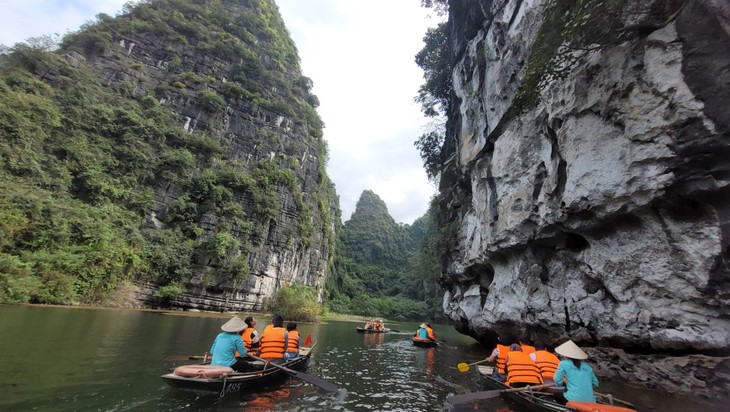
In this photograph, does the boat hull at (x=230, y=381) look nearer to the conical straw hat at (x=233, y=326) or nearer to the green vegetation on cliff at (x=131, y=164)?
the conical straw hat at (x=233, y=326)

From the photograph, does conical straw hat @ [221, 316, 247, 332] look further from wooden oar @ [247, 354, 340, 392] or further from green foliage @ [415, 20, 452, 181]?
green foliage @ [415, 20, 452, 181]

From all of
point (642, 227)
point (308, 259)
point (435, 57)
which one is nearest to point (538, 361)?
point (642, 227)

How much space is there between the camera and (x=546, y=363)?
668cm

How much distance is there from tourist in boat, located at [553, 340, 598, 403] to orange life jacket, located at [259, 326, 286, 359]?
18.0 feet

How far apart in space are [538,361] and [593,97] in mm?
6054

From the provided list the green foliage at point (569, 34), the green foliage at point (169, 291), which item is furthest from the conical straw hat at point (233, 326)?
the green foliage at point (169, 291)

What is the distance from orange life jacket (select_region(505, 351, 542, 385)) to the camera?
6.57 metres

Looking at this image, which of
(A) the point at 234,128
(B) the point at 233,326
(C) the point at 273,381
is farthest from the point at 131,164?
(C) the point at 273,381

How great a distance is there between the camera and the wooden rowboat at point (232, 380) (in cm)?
531

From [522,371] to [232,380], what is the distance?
219 inches

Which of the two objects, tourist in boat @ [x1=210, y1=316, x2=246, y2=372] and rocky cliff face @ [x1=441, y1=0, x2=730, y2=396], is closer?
rocky cliff face @ [x1=441, y1=0, x2=730, y2=396]

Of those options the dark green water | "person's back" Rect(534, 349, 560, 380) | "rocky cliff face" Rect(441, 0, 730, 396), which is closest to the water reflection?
the dark green water

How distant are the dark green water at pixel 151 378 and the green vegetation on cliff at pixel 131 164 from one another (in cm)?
715

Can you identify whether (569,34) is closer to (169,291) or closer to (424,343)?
(424,343)
